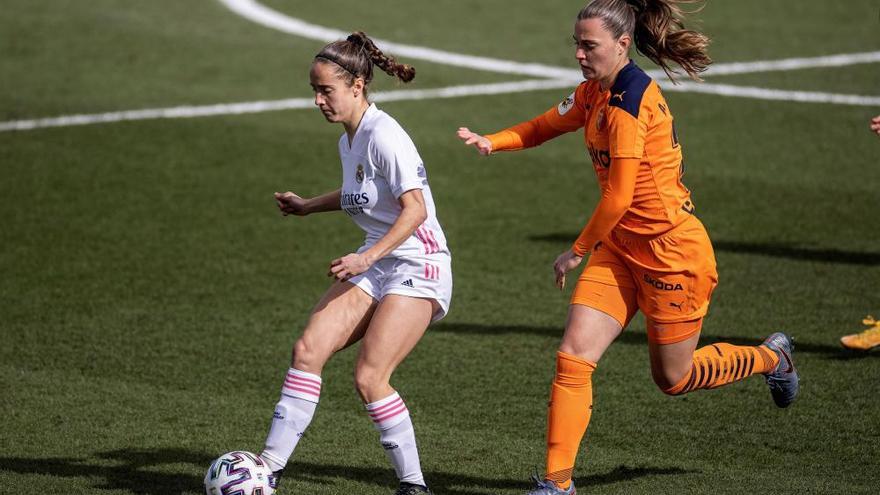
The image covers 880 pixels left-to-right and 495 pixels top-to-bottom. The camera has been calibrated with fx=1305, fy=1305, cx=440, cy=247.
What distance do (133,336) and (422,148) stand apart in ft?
19.6

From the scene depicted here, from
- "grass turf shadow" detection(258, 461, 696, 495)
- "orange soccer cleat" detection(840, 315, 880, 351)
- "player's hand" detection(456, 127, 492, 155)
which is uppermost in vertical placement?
"player's hand" detection(456, 127, 492, 155)

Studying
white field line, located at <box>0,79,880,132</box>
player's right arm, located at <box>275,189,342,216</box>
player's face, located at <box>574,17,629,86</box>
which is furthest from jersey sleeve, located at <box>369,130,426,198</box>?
white field line, located at <box>0,79,880,132</box>

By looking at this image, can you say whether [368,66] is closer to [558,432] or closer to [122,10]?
[558,432]

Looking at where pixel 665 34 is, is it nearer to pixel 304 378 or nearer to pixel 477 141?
pixel 477 141

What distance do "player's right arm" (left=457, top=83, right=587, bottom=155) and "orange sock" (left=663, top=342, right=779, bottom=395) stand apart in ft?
4.45

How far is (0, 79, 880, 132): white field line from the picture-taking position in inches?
603

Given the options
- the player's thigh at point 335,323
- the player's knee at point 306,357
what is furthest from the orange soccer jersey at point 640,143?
the player's knee at point 306,357

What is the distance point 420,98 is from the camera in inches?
647

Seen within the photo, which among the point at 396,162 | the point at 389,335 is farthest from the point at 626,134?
the point at 389,335

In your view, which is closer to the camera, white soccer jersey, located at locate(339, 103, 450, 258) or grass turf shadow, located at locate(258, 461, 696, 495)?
white soccer jersey, located at locate(339, 103, 450, 258)

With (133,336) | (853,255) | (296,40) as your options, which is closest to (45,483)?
(133,336)

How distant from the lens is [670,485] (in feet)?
21.8

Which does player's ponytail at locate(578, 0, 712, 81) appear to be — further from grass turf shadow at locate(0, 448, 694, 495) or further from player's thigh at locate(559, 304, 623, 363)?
grass turf shadow at locate(0, 448, 694, 495)

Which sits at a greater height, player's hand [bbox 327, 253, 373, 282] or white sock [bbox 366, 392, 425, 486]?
player's hand [bbox 327, 253, 373, 282]
